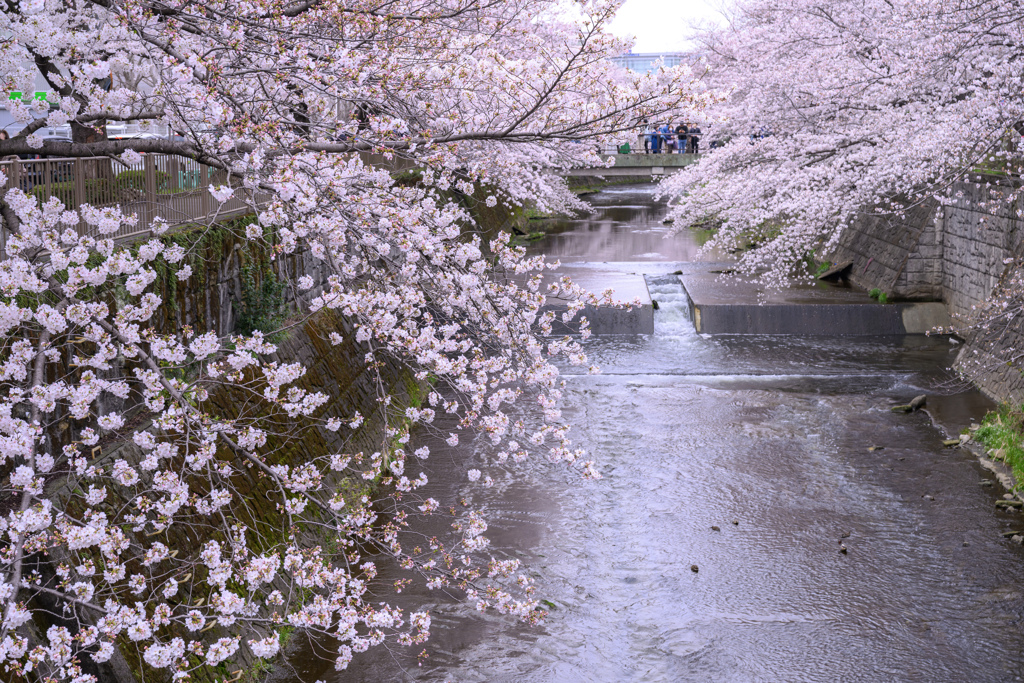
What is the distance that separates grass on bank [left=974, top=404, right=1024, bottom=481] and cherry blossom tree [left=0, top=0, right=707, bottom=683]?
5.84m

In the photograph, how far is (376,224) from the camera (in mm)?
5414

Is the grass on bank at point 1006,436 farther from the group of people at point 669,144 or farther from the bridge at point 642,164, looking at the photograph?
the group of people at point 669,144

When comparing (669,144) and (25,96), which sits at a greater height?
(669,144)

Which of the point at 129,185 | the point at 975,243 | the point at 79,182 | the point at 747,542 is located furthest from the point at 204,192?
the point at 975,243

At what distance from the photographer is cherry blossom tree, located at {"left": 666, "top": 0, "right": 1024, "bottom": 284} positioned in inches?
439

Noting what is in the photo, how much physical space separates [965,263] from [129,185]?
13.0m

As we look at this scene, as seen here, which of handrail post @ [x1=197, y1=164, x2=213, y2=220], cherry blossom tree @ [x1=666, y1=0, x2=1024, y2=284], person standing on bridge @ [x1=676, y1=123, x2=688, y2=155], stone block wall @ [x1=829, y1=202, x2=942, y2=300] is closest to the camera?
handrail post @ [x1=197, y1=164, x2=213, y2=220]

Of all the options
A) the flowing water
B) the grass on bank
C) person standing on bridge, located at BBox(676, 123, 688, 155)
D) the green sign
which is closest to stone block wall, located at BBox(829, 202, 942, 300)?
the flowing water

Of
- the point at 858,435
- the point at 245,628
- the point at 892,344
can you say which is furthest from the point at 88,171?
the point at 892,344

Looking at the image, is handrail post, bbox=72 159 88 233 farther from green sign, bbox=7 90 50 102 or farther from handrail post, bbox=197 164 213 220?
handrail post, bbox=197 164 213 220

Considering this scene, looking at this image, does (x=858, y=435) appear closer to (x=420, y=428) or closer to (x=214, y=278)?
(x=420, y=428)

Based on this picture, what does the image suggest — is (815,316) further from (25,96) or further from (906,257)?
(25,96)

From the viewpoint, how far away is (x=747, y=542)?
26.7 feet

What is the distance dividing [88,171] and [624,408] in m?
7.83
